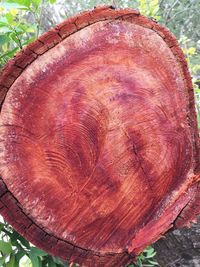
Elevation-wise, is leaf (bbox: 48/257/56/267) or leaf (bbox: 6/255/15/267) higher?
leaf (bbox: 6/255/15/267)

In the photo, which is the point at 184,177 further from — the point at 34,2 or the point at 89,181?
the point at 34,2

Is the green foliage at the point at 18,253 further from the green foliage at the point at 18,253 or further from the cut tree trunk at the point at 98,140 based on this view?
the cut tree trunk at the point at 98,140

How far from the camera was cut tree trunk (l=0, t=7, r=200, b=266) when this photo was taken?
75 cm

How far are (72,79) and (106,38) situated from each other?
0.12 metres

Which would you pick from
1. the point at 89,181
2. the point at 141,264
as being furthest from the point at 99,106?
the point at 141,264

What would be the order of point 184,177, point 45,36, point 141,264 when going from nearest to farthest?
point 45,36 < point 184,177 < point 141,264

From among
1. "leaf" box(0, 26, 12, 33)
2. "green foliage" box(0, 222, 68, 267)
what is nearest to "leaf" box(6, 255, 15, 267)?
"green foliage" box(0, 222, 68, 267)

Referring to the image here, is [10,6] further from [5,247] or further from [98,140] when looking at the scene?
[5,247]

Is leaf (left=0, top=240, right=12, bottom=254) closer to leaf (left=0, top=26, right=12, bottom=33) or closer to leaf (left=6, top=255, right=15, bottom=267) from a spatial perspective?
leaf (left=6, top=255, right=15, bottom=267)

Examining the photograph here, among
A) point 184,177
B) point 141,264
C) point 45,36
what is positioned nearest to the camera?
point 45,36

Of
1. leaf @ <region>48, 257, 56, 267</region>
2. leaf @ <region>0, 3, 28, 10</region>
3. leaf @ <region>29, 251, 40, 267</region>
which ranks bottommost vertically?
leaf @ <region>48, 257, 56, 267</region>

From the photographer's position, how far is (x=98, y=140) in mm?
791

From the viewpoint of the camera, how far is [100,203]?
2.60 feet

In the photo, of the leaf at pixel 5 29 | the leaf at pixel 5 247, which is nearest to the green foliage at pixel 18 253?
the leaf at pixel 5 247
